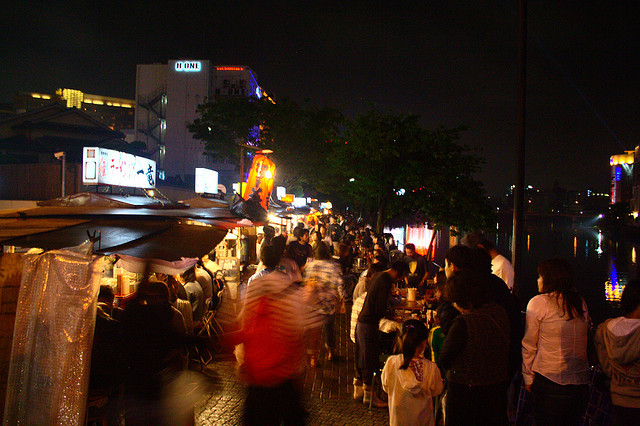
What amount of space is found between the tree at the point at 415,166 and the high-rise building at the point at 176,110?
31.7 metres

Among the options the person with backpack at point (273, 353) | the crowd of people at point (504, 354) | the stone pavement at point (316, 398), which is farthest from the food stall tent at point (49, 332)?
the crowd of people at point (504, 354)

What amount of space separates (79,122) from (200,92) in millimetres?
26929

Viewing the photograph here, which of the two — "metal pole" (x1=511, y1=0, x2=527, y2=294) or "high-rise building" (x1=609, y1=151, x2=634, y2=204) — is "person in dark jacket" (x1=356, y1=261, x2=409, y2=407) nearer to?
"metal pole" (x1=511, y1=0, x2=527, y2=294)

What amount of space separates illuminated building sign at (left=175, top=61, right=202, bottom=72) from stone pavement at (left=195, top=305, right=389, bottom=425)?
5030 centimetres

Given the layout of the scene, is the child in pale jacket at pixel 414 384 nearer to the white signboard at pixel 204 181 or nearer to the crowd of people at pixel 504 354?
the crowd of people at pixel 504 354

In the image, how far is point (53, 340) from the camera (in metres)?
3.60

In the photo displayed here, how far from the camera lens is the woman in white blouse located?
3.54 m

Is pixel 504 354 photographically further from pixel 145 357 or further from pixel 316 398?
pixel 316 398

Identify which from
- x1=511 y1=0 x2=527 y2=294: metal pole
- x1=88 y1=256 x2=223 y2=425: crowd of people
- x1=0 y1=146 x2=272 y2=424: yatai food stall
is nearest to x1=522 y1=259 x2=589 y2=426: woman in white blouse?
x1=511 y1=0 x2=527 y2=294: metal pole

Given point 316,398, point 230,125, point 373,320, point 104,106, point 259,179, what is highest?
point 104,106

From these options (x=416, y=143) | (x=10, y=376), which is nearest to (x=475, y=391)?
(x=10, y=376)

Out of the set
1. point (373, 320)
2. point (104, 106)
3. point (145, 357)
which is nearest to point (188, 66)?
point (104, 106)

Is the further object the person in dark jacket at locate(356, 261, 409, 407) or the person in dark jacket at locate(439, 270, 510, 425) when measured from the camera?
the person in dark jacket at locate(356, 261, 409, 407)

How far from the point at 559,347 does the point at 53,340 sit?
187 inches
